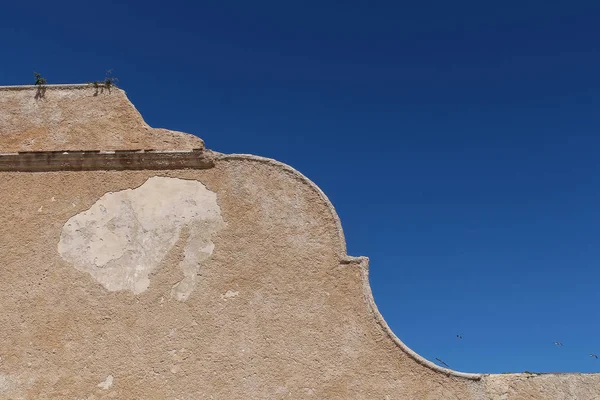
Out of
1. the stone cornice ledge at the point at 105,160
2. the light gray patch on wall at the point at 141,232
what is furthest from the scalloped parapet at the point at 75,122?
the light gray patch on wall at the point at 141,232

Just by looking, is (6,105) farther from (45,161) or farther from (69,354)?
(69,354)

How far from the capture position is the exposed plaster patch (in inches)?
236

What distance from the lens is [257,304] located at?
6203 millimetres

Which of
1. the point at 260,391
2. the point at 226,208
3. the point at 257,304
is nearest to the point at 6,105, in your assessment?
the point at 226,208

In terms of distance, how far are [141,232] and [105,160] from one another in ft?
3.16

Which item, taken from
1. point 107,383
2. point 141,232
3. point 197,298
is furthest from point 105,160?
point 107,383

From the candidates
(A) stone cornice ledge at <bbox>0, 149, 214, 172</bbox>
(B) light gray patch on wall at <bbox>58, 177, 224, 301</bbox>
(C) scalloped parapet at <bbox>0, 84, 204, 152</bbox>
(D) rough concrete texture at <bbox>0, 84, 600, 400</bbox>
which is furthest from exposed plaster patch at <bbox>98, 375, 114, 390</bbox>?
(C) scalloped parapet at <bbox>0, 84, 204, 152</bbox>

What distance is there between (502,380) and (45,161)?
5.35 metres

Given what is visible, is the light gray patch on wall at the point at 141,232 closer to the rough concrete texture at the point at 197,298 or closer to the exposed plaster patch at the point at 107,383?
the rough concrete texture at the point at 197,298

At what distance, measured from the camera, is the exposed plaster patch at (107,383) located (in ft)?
19.7

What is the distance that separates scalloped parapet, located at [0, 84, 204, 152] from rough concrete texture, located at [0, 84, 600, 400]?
0.41 metres

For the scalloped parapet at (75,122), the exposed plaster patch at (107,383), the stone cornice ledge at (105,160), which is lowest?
the exposed plaster patch at (107,383)

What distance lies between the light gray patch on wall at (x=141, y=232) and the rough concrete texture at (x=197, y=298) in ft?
0.04

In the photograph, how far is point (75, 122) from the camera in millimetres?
7281
